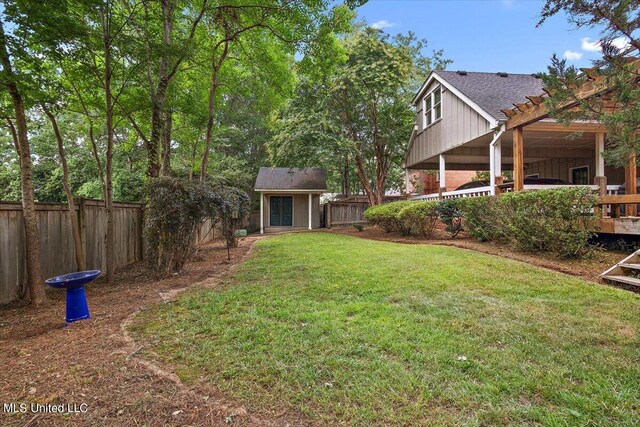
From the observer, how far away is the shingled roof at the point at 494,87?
10195 millimetres

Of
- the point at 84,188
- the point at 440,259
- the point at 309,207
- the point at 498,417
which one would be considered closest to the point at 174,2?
the point at 440,259

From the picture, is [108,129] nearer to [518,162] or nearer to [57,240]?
[57,240]

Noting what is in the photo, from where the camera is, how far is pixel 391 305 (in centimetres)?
389

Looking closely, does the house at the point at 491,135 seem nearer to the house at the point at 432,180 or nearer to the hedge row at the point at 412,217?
the hedge row at the point at 412,217

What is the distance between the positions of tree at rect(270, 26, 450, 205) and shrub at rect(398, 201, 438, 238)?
4.41 m

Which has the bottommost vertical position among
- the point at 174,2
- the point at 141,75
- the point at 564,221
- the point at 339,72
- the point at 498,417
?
the point at 498,417

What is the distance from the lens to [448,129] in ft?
38.7

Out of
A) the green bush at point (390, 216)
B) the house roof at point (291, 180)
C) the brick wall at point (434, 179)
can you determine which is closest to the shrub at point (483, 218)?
the green bush at point (390, 216)

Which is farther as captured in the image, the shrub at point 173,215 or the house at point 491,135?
the house at point 491,135

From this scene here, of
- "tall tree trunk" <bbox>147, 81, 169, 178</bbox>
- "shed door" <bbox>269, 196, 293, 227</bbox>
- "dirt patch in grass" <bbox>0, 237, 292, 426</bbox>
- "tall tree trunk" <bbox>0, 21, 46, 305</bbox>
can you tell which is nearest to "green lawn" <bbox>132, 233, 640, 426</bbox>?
"dirt patch in grass" <bbox>0, 237, 292, 426</bbox>

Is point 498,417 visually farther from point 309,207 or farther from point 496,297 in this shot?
point 309,207

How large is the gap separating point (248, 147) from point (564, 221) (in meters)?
23.1

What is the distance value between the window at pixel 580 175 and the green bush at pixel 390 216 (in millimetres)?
6901

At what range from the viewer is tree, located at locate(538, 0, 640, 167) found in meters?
2.53
